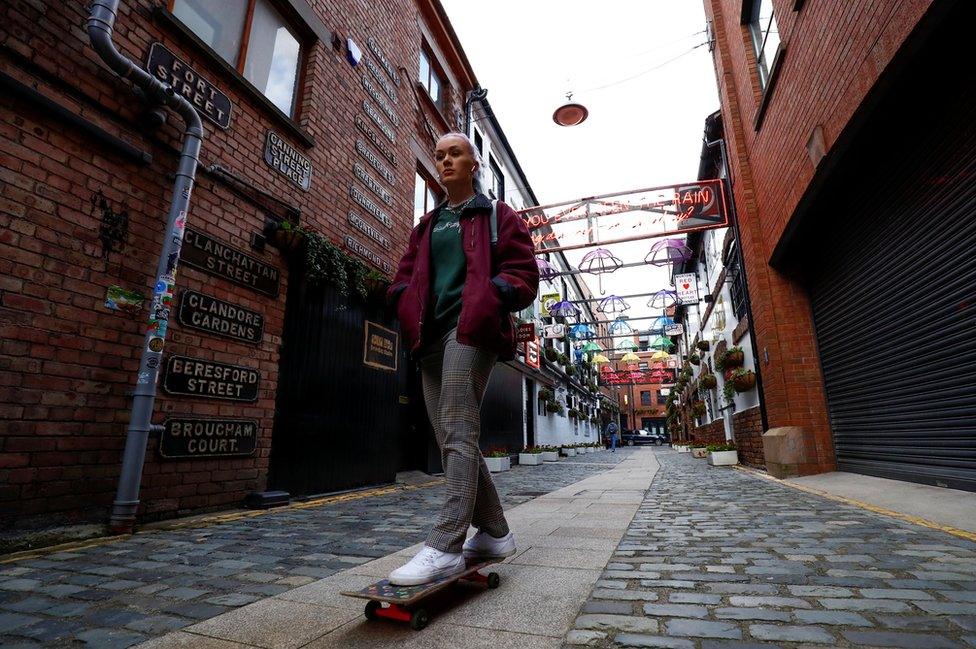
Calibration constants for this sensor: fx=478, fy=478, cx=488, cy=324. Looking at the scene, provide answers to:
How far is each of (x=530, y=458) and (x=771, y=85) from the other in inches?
404

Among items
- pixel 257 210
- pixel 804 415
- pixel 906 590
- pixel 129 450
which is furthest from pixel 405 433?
pixel 906 590

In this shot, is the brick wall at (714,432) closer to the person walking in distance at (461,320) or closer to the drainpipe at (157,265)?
the person walking in distance at (461,320)

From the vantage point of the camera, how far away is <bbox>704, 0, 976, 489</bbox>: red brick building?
3.50 meters

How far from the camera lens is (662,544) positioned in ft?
9.51

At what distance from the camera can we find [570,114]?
930 cm

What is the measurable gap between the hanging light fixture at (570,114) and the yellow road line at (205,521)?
7259 millimetres

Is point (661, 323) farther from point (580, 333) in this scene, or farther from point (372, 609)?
point (372, 609)

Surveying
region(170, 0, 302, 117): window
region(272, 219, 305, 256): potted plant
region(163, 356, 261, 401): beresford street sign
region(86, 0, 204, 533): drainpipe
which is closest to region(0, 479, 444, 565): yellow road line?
region(86, 0, 204, 533): drainpipe

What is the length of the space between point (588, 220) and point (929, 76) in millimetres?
6683

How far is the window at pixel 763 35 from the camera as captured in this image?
6496mm

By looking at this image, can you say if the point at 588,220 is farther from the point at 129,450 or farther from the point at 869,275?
the point at 129,450

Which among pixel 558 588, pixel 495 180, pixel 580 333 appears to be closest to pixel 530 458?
pixel 580 333

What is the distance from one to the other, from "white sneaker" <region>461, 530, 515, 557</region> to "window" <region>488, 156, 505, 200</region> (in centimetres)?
1393

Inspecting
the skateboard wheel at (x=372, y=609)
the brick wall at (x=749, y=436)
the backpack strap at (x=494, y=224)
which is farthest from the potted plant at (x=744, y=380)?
the skateboard wheel at (x=372, y=609)
